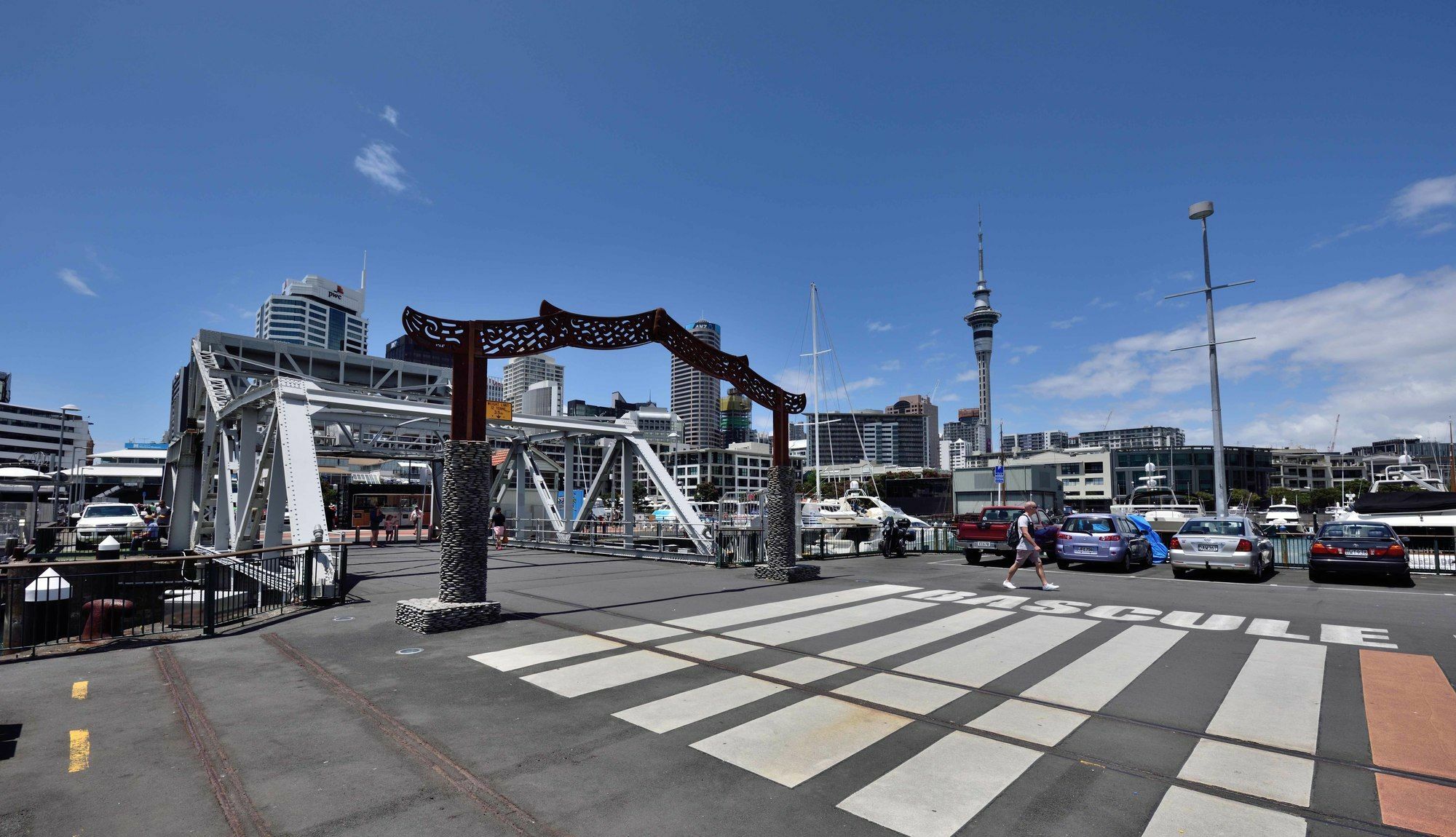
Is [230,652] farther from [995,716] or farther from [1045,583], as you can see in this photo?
[1045,583]

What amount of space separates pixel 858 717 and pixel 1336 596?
41.9 ft

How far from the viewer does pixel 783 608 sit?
11.7 metres

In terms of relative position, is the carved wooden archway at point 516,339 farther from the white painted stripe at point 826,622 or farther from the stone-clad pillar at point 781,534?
the white painted stripe at point 826,622

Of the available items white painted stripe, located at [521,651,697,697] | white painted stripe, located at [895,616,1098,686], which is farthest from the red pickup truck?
white painted stripe, located at [521,651,697,697]

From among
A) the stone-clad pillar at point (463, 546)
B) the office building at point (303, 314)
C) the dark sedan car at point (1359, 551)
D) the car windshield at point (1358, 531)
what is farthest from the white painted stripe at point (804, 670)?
the office building at point (303, 314)

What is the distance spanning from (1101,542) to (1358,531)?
5.34 metres

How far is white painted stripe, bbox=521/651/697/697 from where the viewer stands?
692 centimetres

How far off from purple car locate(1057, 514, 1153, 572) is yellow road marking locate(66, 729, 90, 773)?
18716 mm

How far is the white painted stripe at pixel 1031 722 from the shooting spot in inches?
214

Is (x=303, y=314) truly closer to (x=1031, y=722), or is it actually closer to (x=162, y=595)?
(x=162, y=595)

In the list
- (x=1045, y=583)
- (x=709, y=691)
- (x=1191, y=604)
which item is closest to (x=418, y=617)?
(x=709, y=691)

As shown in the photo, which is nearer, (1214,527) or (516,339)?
(516,339)

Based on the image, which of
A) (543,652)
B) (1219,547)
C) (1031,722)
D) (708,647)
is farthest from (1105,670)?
(1219,547)

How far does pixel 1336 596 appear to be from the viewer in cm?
Result: 1305
